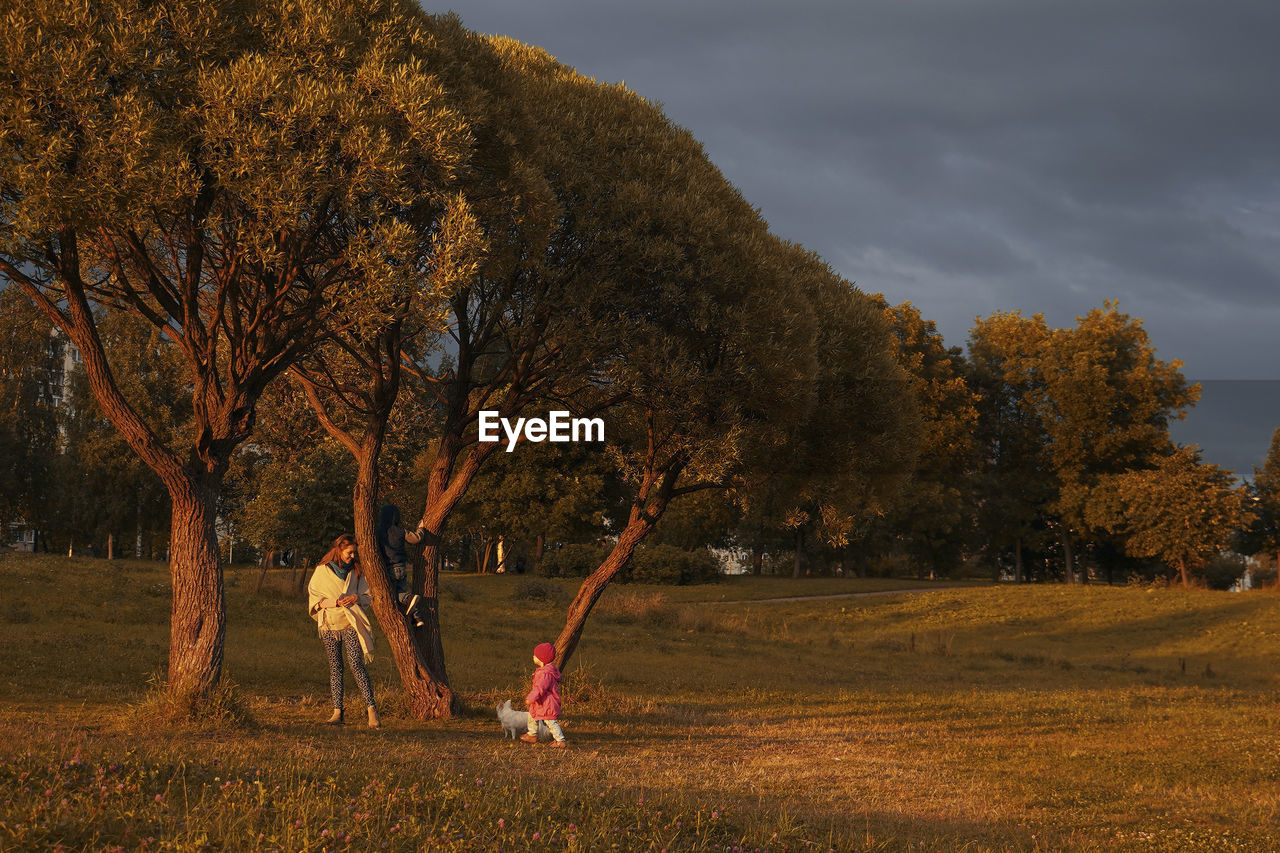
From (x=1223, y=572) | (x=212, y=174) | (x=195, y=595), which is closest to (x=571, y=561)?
(x=195, y=595)

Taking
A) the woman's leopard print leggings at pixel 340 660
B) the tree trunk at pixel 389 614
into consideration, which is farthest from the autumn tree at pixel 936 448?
the woman's leopard print leggings at pixel 340 660

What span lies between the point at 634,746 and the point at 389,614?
4.25 metres

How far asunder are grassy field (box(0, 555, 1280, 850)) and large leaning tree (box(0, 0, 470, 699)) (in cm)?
377

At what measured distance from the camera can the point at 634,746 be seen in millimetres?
13406

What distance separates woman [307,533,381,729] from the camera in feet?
42.3

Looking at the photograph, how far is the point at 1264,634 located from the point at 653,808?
138 feet

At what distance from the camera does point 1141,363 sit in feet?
210

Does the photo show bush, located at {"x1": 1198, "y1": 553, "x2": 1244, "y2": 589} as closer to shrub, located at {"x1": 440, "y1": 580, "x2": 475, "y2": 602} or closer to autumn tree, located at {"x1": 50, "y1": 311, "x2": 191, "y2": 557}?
shrub, located at {"x1": 440, "y1": 580, "x2": 475, "y2": 602}

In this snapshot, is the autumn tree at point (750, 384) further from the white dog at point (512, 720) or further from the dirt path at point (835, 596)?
the dirt path at point (835, 596)

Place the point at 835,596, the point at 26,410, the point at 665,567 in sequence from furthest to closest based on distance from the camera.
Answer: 1. the point at 26,410
2. the point at 665,567
3. the point at 835,596

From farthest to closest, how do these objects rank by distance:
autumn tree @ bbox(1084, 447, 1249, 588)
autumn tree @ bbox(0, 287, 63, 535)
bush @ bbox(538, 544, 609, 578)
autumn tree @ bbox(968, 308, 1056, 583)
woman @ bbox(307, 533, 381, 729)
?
autumn tree @ bbox(968, 308, 1056, 583)
bush @ bbox(538, 544, 609, 578)
autumn tree @ bbox(0, 287, 63, 535)
autumn tree @ bbox(1084, 447, 1249, 588)
woman @ bbox(307, 533, 381, 729)

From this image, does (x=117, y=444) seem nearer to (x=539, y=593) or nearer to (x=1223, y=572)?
(x=539, y=593)

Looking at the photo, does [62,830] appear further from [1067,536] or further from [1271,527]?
[1271,527]


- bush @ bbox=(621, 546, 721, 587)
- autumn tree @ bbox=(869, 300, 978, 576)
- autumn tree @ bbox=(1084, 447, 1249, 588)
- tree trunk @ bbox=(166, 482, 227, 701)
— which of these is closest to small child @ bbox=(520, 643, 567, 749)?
tree trunk @ bbox=(166, 482, 227, 701)
